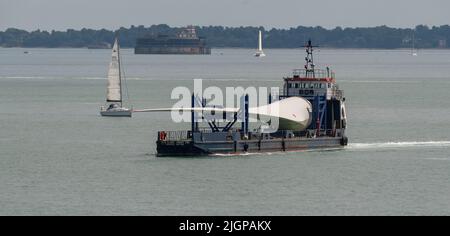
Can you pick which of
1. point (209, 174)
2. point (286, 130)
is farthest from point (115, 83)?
point (209, 174)

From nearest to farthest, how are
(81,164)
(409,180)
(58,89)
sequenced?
(409,180), (81,164), (58,89)

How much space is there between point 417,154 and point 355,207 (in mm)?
24576

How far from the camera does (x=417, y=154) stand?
90875 millimetres

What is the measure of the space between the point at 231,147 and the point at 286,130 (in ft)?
25.1

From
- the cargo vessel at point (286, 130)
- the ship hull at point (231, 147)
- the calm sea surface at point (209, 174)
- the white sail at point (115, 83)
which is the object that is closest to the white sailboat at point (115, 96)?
the white sail at point (115, 83)

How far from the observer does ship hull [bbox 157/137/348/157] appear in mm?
85312

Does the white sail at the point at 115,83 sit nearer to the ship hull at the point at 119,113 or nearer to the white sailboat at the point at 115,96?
the white sailboat at the point at 115,96

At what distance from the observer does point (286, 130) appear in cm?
9288

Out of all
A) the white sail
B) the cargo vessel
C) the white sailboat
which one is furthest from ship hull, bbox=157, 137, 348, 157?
the white sail

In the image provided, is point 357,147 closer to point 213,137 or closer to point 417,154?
point 417,154

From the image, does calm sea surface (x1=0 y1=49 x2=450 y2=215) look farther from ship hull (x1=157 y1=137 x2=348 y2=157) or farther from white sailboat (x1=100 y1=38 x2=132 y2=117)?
white sailboat (x1=100 y1=38 x2=132 y2=117)

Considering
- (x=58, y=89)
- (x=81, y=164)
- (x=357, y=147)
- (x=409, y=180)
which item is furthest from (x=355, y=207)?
(x=58, y=89)

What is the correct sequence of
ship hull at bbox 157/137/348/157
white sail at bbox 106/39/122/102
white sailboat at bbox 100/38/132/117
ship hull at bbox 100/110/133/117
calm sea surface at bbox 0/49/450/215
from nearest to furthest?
calm sea surface at bbox 0/49/450/215
ship hull at bbox 157/137/348/157
ship hull at bbox 100/110/133/117
white sailboat at bbox 100/38/132/117
white sail at bbox 106/39/122/102
